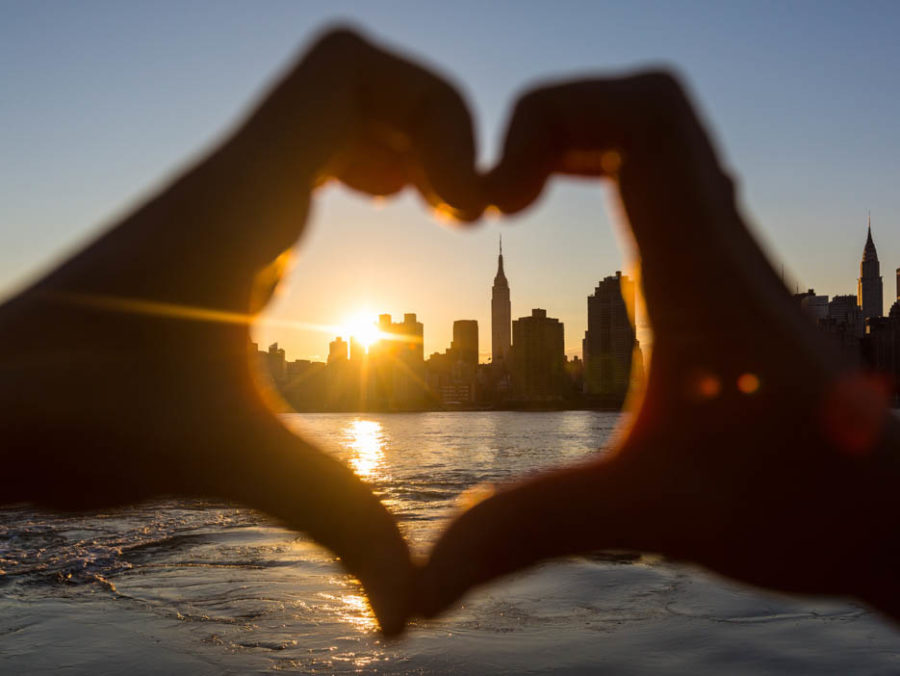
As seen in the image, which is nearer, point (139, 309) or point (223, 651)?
point (139, 309)

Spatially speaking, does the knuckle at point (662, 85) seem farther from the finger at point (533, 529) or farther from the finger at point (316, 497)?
the finger at point (316, 497)

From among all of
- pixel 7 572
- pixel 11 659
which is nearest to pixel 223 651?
pixel 11 659

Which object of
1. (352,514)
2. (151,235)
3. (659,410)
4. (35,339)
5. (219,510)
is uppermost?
(151,235)

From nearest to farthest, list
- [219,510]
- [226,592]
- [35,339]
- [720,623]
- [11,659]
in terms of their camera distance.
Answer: [35,339] < [11,659] < [720,623] < [226,592] < [219,510]

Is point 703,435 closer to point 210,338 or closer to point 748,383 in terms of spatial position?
point 748,383

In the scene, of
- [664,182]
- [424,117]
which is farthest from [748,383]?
[424,117]

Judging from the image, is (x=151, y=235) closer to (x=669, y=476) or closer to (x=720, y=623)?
(x=669, y=476)
